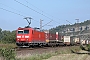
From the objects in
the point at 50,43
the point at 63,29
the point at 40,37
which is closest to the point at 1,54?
the point at 40,37

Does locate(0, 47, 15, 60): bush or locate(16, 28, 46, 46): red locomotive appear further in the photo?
locate(16, 28, 46, 46): red locomotive

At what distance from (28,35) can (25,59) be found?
18.1 metres

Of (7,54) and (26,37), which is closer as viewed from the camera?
(7,54)

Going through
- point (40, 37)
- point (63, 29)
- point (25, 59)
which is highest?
point (63, 29)

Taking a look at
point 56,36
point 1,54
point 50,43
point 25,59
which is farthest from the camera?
point 56,36

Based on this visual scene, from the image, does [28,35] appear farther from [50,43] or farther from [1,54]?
[1,54]

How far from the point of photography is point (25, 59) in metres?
16.7

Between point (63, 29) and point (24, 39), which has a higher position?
point (63, 29)

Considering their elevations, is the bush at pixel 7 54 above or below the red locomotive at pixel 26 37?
below

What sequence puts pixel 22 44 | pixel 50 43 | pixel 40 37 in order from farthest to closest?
pixel 50 43
pixel 40 37
pixel 22 44

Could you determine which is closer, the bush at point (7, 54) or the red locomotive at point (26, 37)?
the bush at point (7, 54)

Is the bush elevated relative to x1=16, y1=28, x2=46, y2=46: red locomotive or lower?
lower

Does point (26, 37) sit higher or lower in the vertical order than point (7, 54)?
higher

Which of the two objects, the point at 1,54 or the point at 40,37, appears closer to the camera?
the point at 1,54
